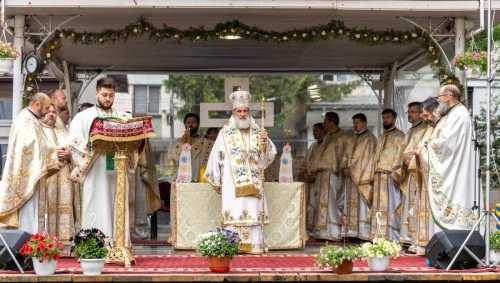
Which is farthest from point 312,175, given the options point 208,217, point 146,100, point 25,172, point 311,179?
point 146,100

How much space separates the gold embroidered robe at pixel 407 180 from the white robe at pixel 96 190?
4.36 m

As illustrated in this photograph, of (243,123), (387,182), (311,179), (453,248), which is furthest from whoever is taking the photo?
(311,179)

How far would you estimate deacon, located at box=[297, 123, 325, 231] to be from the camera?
1731cm

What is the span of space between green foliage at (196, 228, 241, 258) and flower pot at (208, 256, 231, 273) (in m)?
0.05

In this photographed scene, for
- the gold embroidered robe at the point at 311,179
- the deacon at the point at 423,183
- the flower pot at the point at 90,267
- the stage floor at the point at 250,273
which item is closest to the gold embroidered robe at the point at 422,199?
the deacon at the point at 423,183

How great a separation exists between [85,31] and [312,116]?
1227 centimetres

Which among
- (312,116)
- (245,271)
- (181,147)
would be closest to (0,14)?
(181,147)

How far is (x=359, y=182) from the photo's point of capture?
52.7 feet

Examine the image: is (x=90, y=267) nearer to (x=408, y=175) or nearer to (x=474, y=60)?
(x=408, y=175)

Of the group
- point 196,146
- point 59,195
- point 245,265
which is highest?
point 196,146

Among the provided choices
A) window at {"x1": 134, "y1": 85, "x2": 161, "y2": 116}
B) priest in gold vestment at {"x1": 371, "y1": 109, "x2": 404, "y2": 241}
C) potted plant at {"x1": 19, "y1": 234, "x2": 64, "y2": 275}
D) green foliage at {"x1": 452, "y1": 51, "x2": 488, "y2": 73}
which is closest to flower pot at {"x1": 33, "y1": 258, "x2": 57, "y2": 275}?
potted plant at {"x1": 19, "y1": 234, "x2": 64, "y2": 275}

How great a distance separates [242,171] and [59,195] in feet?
8.02

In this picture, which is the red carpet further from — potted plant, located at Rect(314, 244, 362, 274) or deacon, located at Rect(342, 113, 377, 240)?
deacon, located at Rect(342, 113, 377, 240)

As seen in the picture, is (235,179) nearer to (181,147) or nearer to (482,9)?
(181,147)
